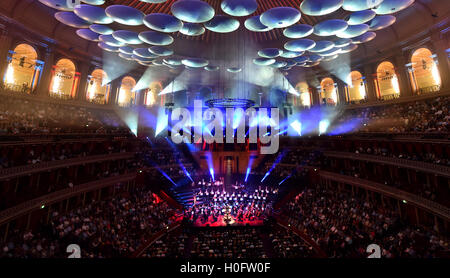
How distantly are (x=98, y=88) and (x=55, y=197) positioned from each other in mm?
14472

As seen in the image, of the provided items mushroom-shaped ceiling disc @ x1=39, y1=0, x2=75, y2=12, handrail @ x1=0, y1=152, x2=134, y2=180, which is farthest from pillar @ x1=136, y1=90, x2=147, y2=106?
mushroom-shaped ceiling disc @ x1=39, y1=0, x2=75, y2=12

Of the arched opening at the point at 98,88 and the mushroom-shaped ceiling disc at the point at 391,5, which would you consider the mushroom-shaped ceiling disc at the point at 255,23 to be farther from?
the arched opening at the point at 98,88

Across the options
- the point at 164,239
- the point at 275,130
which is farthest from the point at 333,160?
the point at 164,239

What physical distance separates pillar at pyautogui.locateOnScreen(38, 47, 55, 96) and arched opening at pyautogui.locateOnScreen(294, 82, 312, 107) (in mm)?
28119

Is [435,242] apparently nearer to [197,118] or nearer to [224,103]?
[224,103]

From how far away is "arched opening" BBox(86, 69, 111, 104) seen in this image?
2448cm

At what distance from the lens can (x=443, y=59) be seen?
55.3ft

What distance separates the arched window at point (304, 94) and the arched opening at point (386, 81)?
847cm

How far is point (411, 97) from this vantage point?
19.4 meters

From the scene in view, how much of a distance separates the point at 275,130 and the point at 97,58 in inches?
894

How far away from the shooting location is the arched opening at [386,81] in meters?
22.1

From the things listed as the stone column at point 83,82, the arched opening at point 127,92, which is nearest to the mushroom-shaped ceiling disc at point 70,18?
the stone column at point 83,82

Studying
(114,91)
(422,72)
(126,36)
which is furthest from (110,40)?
(422,72)

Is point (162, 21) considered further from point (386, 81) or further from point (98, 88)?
point (386, 81)
